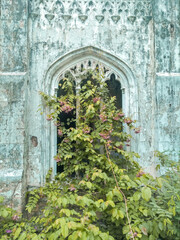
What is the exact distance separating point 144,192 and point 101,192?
1649 millimetres

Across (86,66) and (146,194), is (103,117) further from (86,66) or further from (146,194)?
(146,194)

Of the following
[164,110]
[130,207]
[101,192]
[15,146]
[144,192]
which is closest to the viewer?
[144,192]

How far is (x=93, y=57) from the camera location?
4.85m

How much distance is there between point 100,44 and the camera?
4.76m

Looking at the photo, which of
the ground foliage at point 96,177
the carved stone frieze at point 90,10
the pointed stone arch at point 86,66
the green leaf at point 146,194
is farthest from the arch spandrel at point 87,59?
the green leaf at point 146,194

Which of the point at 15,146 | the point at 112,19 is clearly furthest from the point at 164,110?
the point at 15,146

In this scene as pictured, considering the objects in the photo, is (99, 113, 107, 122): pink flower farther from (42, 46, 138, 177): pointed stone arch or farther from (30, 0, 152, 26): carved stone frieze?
(30, 0, 152, 26): carved stone frieze

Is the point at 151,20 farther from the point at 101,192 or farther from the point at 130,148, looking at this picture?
the point at 101,192

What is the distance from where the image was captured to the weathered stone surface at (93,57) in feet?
14.6

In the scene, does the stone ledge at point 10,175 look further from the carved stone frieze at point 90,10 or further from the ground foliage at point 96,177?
the carved stone frieze at point 90,10

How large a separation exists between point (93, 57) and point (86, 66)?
251mm

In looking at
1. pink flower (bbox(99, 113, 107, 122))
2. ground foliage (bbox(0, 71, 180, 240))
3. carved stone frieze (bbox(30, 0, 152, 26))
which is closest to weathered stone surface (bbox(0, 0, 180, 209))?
carved stone frieze (bbox(30, 0, 152, 26))

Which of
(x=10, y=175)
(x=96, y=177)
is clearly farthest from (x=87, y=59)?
(x=10, y=175)

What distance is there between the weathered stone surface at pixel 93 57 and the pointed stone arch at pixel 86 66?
0.07 feet
